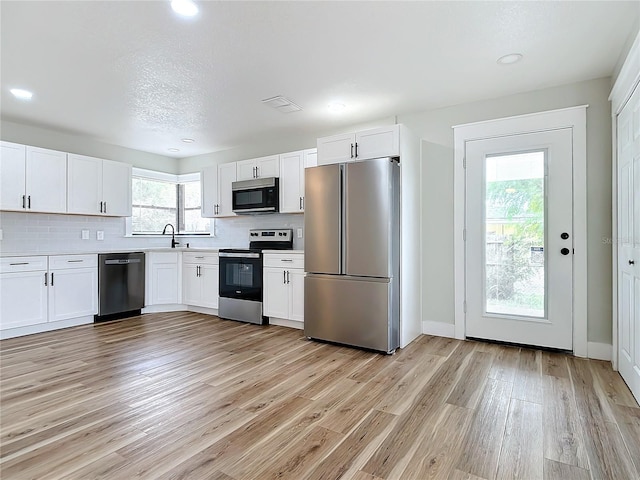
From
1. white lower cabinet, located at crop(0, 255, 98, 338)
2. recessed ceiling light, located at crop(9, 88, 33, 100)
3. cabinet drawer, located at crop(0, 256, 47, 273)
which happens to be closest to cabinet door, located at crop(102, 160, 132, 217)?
white lower cabinet, located at crop(0, 255, 98, 338)

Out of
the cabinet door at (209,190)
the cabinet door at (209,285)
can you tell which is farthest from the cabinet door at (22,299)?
the cabinet door at (209,190)

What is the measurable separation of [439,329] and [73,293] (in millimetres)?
4296

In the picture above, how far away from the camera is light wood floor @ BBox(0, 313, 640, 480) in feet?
5.40

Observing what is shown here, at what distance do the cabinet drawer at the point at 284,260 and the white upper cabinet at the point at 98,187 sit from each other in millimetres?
2331

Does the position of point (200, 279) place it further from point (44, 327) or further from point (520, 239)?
point (520, 239)

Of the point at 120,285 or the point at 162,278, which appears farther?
the point at 162,278

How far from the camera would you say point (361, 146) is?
3611 mm

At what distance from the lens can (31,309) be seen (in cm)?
388

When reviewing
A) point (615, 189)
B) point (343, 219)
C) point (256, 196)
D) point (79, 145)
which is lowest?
point (343, 219)

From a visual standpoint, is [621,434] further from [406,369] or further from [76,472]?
[76,472]

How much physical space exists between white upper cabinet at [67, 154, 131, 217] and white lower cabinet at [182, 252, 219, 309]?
114 centimetres

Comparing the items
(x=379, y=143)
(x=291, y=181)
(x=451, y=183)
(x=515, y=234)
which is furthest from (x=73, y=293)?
(x=515, y=234)

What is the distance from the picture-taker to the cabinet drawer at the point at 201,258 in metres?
4.92

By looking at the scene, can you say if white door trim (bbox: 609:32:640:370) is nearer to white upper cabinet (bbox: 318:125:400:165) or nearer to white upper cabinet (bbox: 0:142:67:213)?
white upper cabinet (bbox: 318:125:400:165)
